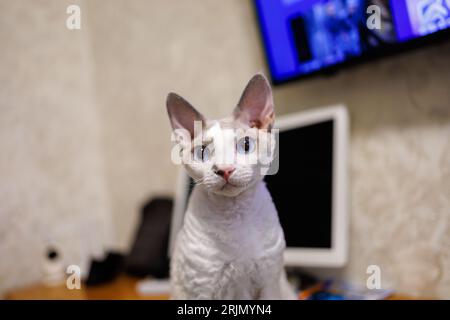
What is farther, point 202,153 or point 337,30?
point 337,30

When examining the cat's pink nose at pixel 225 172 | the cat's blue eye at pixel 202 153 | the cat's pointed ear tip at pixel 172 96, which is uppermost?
the cat's pointed ear tip at pixel 172 96

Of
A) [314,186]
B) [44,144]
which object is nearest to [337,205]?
[314,186]

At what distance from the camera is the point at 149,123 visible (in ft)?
4.99

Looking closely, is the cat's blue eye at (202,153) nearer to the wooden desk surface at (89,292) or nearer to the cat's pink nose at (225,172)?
the cat's pink nose at (225,172)

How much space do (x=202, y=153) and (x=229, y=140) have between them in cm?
5

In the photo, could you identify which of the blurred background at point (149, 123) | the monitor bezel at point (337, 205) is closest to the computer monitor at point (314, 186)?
the monitor bezel at point (337, 205)

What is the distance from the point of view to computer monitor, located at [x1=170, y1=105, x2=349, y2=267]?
0.94 metres

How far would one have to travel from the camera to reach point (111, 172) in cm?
166

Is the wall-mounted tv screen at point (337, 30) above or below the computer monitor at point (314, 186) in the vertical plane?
above

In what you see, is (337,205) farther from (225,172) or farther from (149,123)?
(149,123)

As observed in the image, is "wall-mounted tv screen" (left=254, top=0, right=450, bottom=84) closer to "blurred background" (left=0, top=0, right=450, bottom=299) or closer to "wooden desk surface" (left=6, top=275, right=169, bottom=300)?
"blurred background" (left=0, top=0, right=450, bottom=299)

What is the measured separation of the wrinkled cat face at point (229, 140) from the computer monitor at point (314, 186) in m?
0.34

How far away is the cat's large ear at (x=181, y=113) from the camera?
653mm
